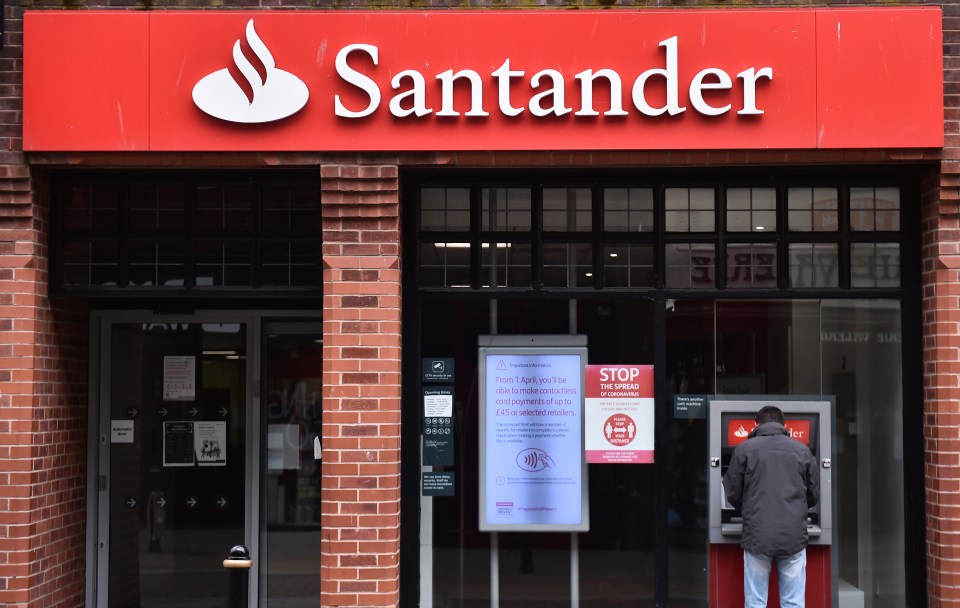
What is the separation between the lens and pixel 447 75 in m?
6.72

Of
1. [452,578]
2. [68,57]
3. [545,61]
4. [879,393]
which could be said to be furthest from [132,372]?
[879,393]

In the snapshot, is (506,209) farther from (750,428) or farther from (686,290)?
(750,428)

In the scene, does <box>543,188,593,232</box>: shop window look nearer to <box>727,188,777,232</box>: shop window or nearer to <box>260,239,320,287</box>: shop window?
<box>727,188,777,232</box>: shop window

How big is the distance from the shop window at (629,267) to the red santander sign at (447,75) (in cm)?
89

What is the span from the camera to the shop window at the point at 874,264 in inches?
287

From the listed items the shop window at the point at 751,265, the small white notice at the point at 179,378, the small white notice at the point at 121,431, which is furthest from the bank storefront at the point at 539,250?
the small white notice at the point at 179,378

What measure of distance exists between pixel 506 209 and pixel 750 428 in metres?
2.40

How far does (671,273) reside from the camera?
287 inches

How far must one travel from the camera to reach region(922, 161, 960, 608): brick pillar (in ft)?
22.2

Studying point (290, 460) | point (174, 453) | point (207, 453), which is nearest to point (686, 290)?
point (290, 460)

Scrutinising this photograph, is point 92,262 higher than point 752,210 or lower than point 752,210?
lower

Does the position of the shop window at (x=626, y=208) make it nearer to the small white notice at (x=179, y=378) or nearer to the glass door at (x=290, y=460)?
the glass door at (x=290, y=460)

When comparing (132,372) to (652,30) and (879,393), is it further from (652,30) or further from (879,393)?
(879,393)

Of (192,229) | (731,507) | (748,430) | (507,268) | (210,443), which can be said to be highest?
(192,229)
